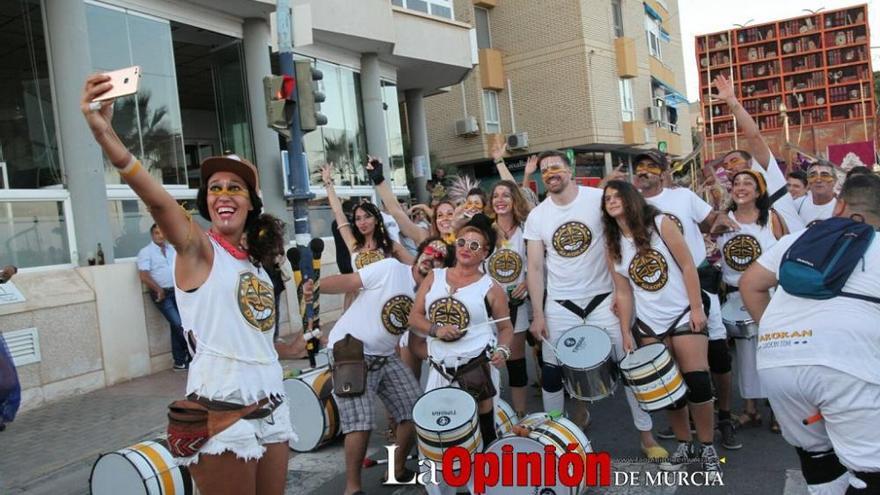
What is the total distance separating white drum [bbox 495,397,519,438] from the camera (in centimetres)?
457

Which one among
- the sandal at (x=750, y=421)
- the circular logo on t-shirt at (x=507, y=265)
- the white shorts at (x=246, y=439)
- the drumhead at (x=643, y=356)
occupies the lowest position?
the sandal at (x=750, y=421)

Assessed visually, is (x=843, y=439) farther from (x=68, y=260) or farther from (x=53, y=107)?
(x=53, y=107)

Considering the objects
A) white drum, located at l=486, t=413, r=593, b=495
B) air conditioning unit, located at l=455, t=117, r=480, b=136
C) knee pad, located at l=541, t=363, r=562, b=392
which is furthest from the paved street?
air conditioning unit, located at l=455, t=117, r=480, b=136

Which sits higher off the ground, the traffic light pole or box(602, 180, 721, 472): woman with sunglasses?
the traffic light pole

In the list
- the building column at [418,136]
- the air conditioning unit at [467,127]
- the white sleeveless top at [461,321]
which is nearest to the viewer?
the white sleeveless top at [461,321]

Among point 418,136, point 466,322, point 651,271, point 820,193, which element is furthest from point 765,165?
point 418,136

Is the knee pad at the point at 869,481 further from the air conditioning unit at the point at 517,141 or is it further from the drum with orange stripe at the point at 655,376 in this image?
the air conditioning unit at the point at 517,141

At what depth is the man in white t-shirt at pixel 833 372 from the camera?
9.11 ft

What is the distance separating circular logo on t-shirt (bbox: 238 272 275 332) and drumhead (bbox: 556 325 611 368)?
2345mm

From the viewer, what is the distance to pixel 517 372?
5.72 m

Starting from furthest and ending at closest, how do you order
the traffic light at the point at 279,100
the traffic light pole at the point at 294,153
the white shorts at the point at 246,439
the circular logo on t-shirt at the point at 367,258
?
the traffic light pole at the point at 294,153
the traffic light at the point at 279,100
the circular logo on t-shirt at the point at 367,258
the white shorts at the point at 246,439

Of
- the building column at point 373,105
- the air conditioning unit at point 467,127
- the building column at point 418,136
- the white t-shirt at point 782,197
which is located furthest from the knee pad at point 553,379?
the air conditioning unit at point 467,127

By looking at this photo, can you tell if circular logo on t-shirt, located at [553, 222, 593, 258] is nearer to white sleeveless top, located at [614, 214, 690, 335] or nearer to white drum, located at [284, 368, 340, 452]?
white sleeveless top, located at [614, 214, 690, 335]

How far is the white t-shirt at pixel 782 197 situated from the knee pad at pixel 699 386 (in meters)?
1.95
